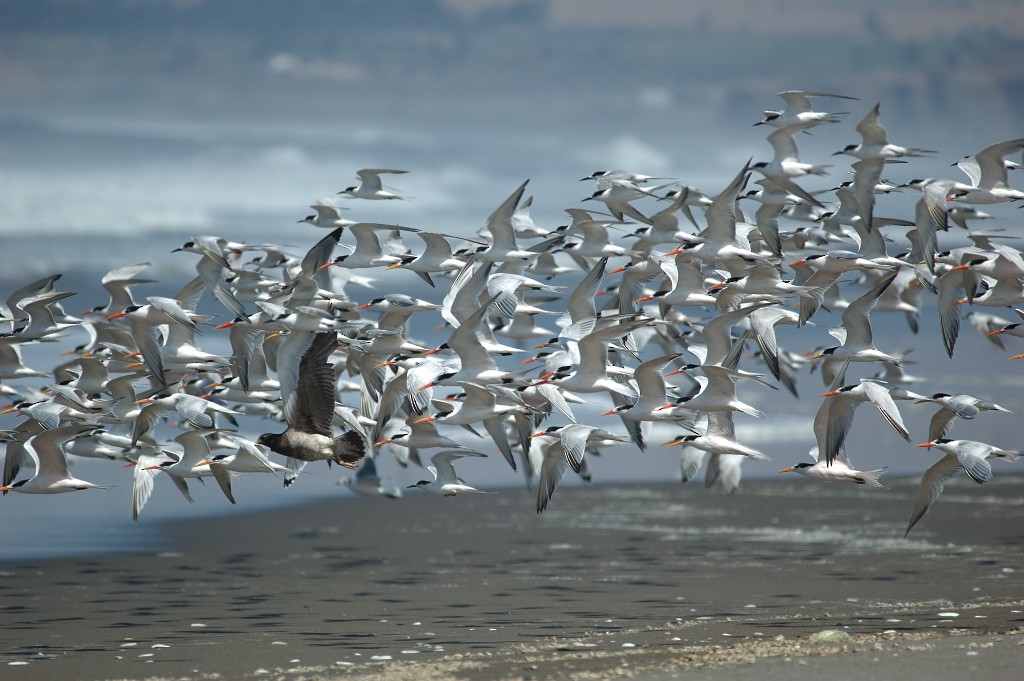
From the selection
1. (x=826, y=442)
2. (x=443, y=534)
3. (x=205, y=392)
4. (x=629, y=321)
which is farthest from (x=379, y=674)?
(x=443, y=534)

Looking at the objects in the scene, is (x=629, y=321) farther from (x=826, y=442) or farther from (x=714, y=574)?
(x=714, y=574)

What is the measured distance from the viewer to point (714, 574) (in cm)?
1485

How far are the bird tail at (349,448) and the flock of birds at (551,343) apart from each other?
22mm

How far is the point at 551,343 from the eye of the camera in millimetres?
16906

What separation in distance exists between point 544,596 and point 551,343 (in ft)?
14.0

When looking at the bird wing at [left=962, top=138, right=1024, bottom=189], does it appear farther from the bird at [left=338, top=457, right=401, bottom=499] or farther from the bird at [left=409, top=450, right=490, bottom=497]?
the bird at [left=338, top=457, right=401, bottom=499]

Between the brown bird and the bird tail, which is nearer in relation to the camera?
the brown bird

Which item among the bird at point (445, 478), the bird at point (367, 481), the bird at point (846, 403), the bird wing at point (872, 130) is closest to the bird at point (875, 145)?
the bird wing at point (872, 130)

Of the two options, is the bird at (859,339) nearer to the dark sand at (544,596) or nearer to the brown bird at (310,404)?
the dark sand at (544,596)

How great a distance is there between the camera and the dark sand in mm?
10359

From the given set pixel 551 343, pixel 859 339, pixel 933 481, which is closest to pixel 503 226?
pixel 551 343

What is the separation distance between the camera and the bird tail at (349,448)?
12235 mm

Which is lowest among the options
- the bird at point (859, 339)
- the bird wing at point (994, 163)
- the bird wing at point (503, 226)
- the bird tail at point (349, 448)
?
the bird tail at point (349, 448)

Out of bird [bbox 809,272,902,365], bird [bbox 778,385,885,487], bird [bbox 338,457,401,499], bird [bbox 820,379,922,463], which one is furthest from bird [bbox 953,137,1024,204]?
bird [bbox 338,457,401,499]
